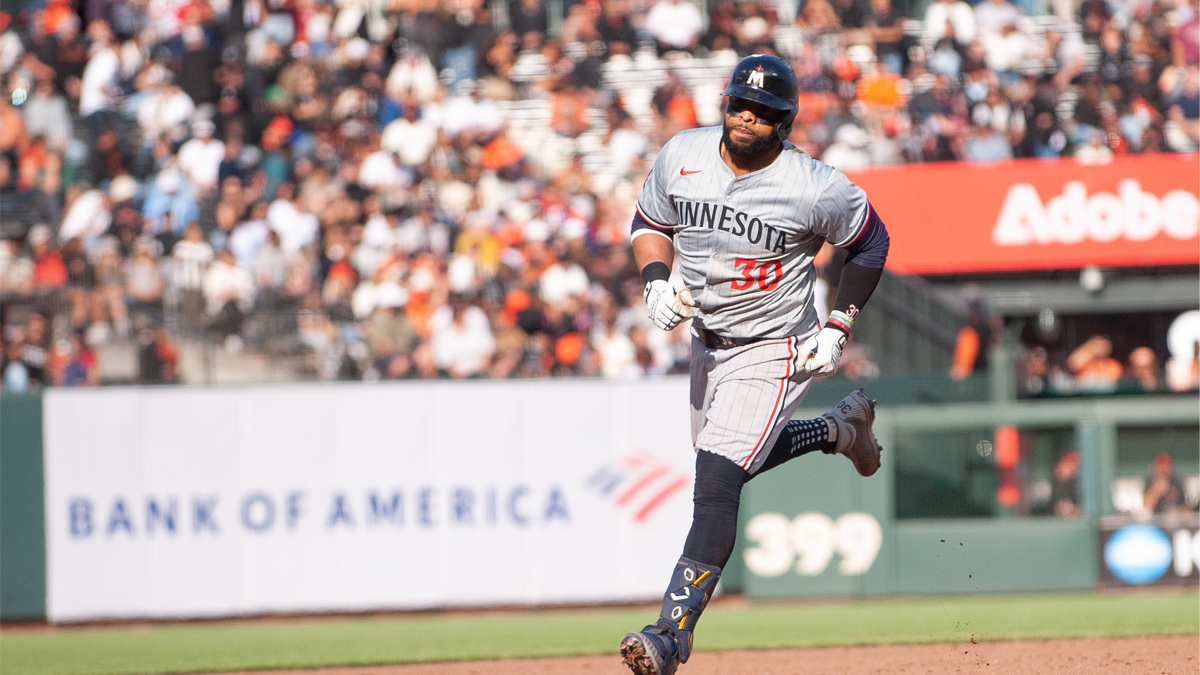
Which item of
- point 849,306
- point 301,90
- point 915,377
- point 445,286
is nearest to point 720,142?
point 849,306

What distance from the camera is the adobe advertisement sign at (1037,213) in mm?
13219

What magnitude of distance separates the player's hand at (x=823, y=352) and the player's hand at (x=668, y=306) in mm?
479

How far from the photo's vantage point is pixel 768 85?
4996 mm

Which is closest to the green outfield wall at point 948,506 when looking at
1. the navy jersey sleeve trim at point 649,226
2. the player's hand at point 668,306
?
the navy jersey sleeve trim at point 649,226

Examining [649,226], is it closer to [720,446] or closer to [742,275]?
[742,275]

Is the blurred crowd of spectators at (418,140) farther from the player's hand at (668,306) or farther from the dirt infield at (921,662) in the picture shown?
the player's hand at (668,306)

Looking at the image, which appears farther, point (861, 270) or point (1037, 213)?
point (1037, 213)

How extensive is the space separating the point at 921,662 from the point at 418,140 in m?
9.54

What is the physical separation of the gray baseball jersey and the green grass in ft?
11.3

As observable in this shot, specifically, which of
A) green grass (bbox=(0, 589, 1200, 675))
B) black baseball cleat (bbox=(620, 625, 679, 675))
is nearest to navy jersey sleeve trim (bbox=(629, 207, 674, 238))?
black baseball cleat (bbox=(620, 625, 679, 675))

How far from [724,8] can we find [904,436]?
7131mm

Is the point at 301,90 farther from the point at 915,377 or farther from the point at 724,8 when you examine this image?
the point at 915,377

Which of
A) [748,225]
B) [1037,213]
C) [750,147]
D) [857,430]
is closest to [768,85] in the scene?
[750,147]

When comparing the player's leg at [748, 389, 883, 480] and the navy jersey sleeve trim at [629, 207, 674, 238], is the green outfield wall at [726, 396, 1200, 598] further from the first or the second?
the navy jersey sleeve trim at [629, 207, 674, 238]
